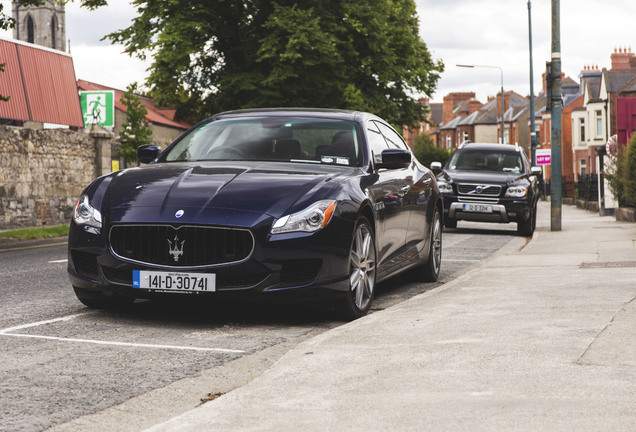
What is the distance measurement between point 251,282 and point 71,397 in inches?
84.8

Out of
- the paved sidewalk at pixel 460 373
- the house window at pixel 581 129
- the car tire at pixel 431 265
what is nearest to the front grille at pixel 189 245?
the paved sidewalk at pixel 460 373

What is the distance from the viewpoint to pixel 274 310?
24.8 ft

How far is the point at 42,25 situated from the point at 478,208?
101953mm

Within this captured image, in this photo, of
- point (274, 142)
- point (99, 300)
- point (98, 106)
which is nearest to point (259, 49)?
point (98, 106)

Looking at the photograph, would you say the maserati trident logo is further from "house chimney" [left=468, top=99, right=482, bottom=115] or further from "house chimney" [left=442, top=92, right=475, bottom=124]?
"house chimney" [left=442, top=92, right=475, bottom=124]

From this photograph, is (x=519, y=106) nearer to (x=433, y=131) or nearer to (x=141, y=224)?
(x=433, y=131)

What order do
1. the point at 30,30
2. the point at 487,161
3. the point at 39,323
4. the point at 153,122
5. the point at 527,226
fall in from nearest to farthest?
the point at 39,323
the point at 527,226
the point at 487,161
the point at 153,122
the point at 30,30

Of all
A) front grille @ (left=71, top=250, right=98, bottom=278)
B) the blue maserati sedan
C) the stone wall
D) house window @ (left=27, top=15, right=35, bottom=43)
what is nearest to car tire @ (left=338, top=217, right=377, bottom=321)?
the blue maserati sedan

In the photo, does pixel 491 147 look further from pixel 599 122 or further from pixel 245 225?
pixel 599 122

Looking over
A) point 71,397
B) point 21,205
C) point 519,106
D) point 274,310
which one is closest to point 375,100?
point 21,205

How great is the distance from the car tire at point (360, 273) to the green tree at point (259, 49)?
25745 mm

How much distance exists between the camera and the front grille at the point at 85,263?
6875 mm

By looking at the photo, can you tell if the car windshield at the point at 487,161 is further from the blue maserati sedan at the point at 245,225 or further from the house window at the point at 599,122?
the house window at the point at 599,122

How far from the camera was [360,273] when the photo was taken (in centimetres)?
719
